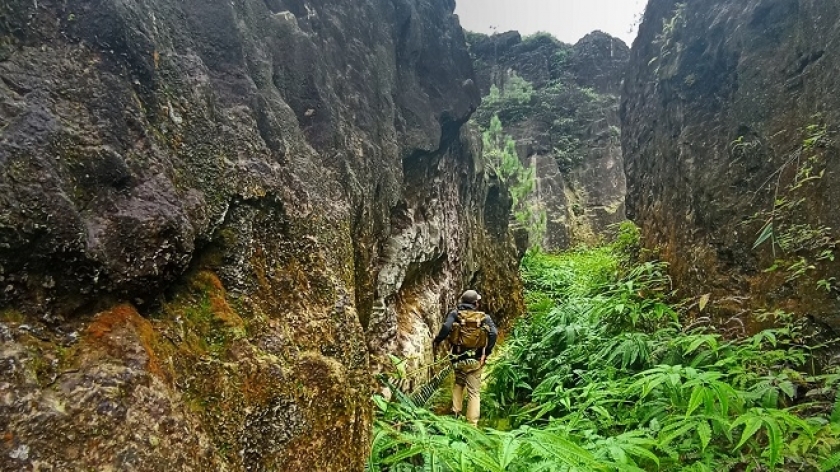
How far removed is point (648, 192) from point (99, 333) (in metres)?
7.34

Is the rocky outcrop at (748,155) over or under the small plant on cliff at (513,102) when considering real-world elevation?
under

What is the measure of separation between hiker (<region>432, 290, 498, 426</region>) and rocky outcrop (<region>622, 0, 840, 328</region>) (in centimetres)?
239

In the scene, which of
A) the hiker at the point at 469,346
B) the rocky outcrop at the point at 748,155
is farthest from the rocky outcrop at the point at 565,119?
the hiker at the point at 469,346

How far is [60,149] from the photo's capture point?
75.4 inches

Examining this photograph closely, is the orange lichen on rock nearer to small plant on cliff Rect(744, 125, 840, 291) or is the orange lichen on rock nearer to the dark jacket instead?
the dark jacket

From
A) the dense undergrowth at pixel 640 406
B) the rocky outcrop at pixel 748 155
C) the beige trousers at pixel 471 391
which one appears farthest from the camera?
the beige trousers at pixel 471 391

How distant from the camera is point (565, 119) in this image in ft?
72.9

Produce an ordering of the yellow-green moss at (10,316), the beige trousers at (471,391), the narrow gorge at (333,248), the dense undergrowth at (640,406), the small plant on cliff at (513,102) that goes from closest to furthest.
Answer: the yellow-green moss at (10,316) < the narrow gorge at (333,248) < the dense undergrowth at (640,406) < the beige trousers at (471,391) < the small plant on cliff at (513,102)

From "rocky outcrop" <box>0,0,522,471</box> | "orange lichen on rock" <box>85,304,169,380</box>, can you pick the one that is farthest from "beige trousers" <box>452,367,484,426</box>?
"orange lichen on rock" <box>85,304,169,380</box>

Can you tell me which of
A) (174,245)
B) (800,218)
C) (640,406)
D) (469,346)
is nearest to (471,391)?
(469,346)

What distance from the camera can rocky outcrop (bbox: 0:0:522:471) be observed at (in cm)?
168

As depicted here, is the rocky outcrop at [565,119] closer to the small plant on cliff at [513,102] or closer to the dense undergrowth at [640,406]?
the small plant on cliff at [513,102]

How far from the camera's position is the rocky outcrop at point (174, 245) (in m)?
1.68

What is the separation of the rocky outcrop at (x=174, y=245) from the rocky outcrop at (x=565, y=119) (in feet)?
54.0
